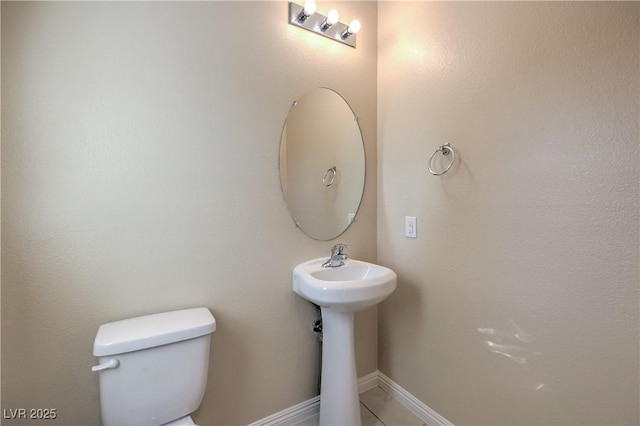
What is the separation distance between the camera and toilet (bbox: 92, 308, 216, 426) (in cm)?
98

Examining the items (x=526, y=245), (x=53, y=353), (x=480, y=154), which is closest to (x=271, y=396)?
(x=53, y=353)

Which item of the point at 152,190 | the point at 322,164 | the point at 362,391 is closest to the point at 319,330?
the point at 362,391

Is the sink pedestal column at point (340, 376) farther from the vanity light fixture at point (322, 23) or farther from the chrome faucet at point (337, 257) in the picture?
the vanity light fixture at point (322, 23)

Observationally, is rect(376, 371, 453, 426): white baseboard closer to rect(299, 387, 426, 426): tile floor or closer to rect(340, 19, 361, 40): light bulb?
rect(299, 387, 426, 426): tile floor

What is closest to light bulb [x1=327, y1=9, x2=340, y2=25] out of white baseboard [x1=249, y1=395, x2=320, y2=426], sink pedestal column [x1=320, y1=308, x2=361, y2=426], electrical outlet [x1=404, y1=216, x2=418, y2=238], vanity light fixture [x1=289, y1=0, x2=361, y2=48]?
vanity light fixture [x1=289, y1=0, x2=361, y2=48]

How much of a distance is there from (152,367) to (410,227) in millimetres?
1333

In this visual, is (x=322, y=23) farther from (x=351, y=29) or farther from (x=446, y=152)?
(x=446, y=152)

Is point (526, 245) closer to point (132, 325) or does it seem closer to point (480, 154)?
point (480, 154)

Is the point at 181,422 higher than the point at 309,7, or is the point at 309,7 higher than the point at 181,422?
the point at 309,7

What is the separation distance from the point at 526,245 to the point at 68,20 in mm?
1931

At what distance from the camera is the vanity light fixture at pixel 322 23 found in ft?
4.74

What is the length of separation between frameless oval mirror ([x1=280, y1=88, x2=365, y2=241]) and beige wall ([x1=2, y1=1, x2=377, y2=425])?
0.20 ft

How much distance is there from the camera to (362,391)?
1764 mm

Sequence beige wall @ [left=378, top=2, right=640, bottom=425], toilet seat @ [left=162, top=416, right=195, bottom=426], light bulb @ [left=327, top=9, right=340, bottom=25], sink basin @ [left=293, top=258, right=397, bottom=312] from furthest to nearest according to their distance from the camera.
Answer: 1. light bulb @ [left=327, top=9, right=340, bottom=25]
2. sink basin @ [left=293, top=258, right=397, bottom=312]
3. toilet seat @ [left=162, top=416, right=195, bottom=426]
4. beige wall @ [left=378, top=2, right=640, bottom=425]
